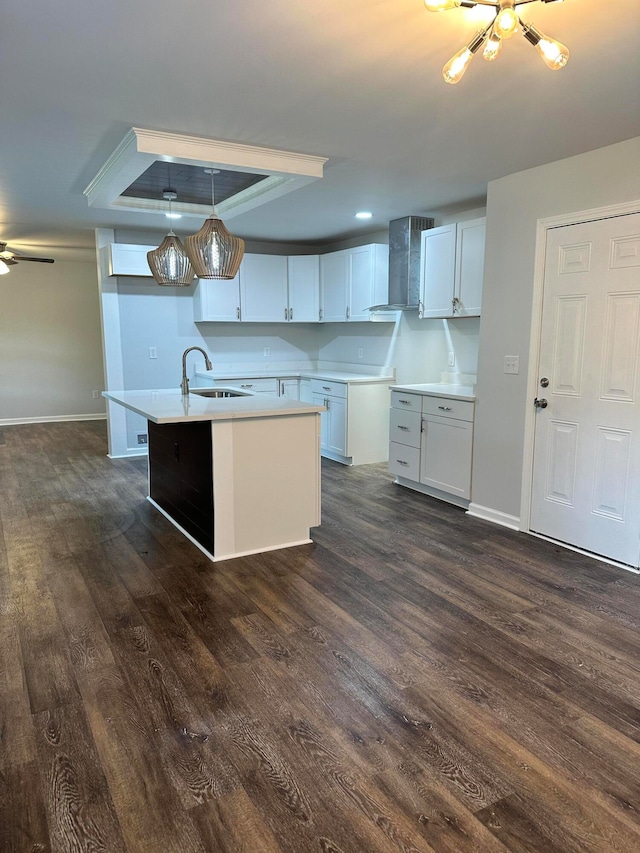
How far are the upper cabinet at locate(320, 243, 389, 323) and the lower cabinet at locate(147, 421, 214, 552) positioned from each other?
2.57 metres

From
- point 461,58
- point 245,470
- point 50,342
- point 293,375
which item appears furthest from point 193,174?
point 50,342

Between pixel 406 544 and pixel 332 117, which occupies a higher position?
pixel 332 117

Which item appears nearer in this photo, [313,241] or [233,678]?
[233,678]

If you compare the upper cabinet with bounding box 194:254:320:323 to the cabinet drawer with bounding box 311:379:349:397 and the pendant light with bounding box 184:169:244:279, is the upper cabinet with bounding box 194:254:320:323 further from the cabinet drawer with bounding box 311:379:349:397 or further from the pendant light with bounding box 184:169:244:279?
the pendant light with bounding box 184:169:244:279

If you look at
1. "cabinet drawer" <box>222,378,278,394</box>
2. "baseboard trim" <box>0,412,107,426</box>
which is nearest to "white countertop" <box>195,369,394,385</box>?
"cabinet drawer" <box>222,378,278,394</box>

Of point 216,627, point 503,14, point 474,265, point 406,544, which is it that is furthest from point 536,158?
point 216,627

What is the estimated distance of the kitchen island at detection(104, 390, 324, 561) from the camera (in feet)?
10.9

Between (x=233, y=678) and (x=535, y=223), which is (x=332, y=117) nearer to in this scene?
(x=535, y=223)

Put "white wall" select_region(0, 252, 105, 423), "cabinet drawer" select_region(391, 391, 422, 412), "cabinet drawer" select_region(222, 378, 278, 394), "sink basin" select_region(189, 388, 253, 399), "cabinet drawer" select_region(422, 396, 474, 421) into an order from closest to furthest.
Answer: "cabinet drawer" select_region(422, 396, 474, 421) < "sink basin" select_region(189, 388, 253, 399) < "cabinet drawer" select_region(391, 391, 422, 412) < "cabinet drawer" select_region(222, 378, 278, 394) < "white wall" select_region(0, 252, 105, 423)

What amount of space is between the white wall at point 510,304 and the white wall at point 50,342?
20.2ft

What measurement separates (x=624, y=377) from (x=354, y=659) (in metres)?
2.17

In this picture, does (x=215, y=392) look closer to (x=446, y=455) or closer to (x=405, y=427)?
(x=405, y=427)

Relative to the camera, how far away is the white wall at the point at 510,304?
135 inches

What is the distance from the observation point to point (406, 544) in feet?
12.0
